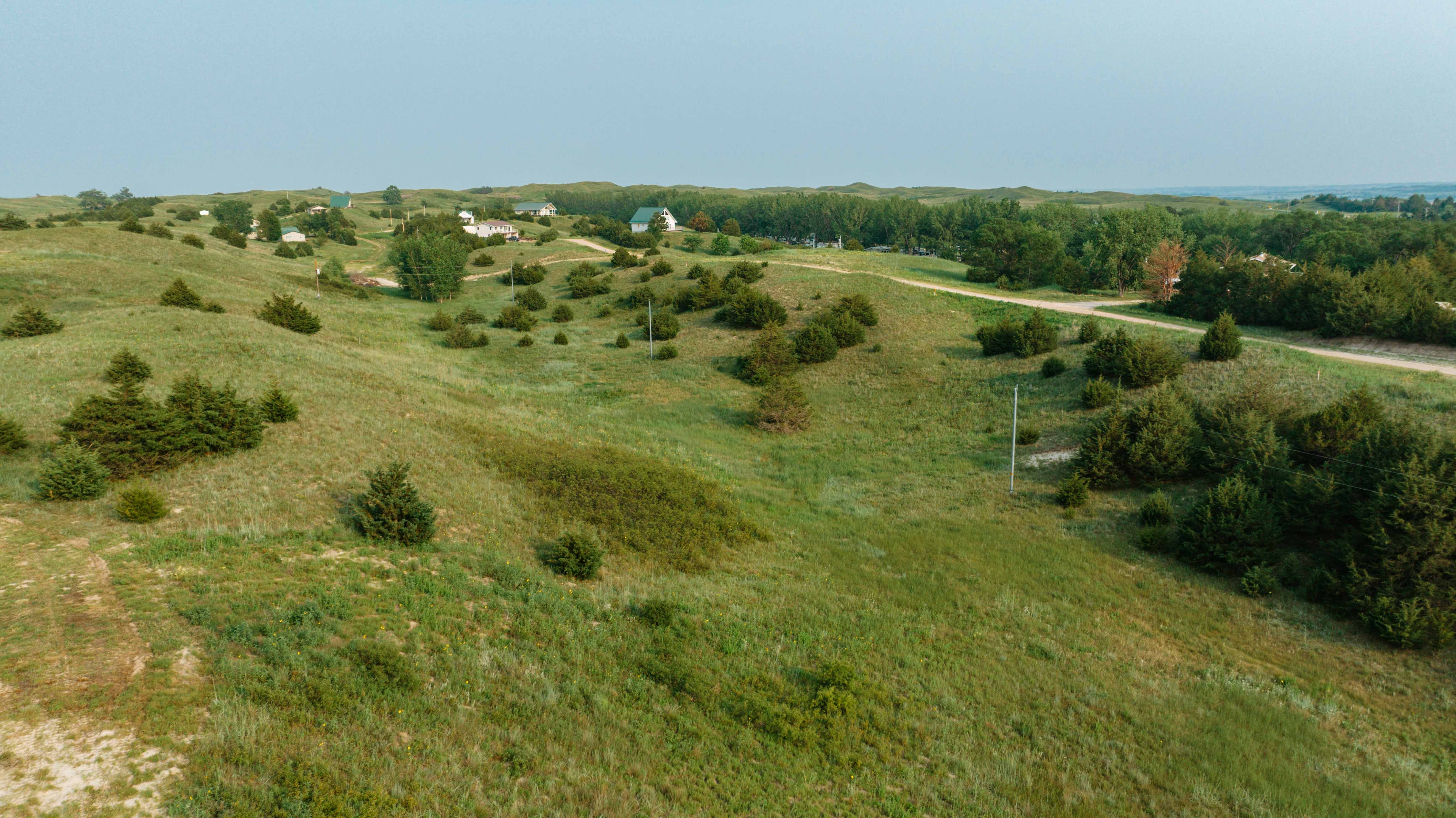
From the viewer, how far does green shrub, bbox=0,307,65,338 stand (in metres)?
29.1

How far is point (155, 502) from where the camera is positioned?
14.1 m

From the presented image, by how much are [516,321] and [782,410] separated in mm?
31184

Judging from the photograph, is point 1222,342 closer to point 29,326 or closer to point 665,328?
point 665,328

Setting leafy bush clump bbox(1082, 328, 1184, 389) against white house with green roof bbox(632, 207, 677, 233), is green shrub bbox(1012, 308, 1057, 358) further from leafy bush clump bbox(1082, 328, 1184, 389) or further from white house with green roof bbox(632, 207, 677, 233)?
white house with green roof bbox(632, 207, 677, 233)

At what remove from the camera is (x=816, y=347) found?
41812mm

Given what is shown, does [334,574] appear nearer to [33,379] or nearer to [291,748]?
[291,748]

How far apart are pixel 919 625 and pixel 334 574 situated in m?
12.5

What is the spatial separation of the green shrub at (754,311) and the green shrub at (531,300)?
22.1 metres

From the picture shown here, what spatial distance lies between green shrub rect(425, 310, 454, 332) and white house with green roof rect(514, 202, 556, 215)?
10271 centimetres

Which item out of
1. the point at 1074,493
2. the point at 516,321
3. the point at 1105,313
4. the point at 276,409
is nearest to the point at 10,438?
the point at 276,409

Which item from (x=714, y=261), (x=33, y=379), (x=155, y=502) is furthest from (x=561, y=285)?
(x=155, y=502)

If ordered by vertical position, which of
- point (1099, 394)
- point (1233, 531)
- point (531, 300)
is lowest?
point (1233, 531)

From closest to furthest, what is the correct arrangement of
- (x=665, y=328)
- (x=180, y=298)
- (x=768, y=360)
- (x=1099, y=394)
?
(x=1099, y=394), (x=180, y=298), (x=768, y=360), (x=665, y=328)

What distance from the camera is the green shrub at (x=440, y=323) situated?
2066 inches
